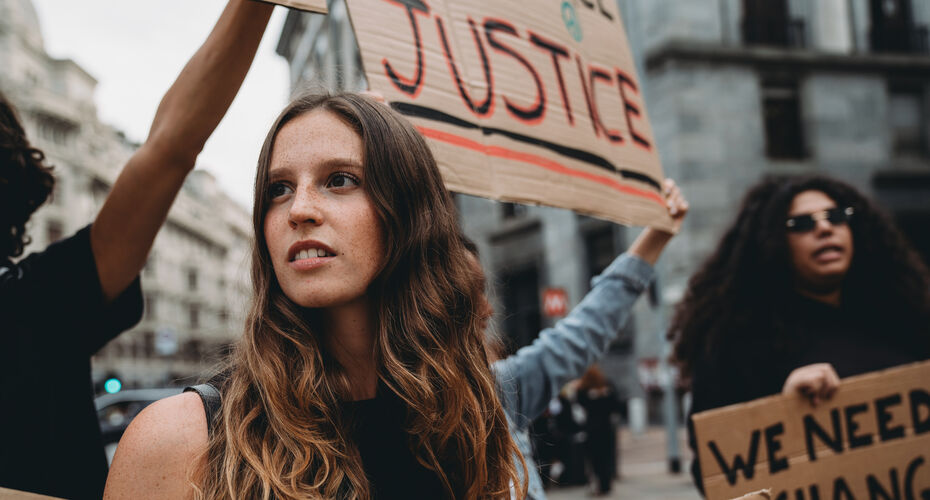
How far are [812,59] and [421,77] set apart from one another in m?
18.4

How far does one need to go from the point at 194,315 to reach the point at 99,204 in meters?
52.0

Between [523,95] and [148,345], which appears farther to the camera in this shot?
[148,345]

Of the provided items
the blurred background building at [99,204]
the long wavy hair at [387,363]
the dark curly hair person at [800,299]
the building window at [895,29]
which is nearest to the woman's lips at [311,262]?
the long wavy hair at [387,363]

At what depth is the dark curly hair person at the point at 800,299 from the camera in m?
2.57

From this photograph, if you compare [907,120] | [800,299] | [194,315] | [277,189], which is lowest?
[800,299]

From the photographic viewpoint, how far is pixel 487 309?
6.31ft

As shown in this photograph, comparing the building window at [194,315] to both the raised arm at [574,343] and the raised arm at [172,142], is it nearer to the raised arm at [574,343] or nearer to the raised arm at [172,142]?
the raised arm at [574,343]

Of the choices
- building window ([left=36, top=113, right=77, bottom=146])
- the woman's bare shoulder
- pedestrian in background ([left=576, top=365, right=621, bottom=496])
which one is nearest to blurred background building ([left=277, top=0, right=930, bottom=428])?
pedestrian in background ([left=576, top=365, right=621, bottom=496])

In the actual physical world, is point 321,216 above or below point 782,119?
below

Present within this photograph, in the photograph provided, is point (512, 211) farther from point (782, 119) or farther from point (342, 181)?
point (342, 181)

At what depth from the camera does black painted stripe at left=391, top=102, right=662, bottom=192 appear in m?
1.87

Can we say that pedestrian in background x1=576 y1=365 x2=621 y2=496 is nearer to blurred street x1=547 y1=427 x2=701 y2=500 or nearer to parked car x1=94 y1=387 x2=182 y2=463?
blurred street x1=547 y1=427 x2=701 y2=500

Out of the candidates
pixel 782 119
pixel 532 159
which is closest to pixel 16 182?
pixel 532 159

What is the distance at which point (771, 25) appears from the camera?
18.2m
